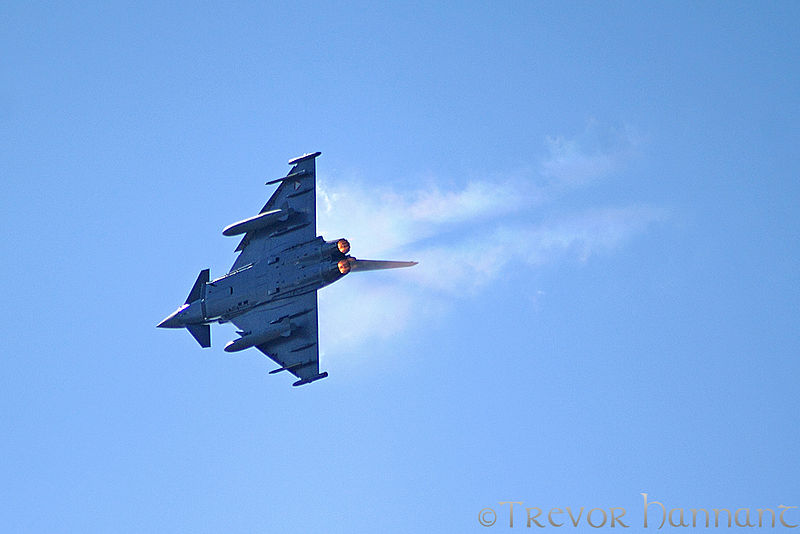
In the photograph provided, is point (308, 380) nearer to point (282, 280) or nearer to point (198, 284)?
point (282, 280)

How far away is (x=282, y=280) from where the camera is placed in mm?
65750

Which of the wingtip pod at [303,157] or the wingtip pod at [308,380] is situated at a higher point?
the wingtip pod at [303,157]

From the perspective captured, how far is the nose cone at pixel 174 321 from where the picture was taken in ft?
232

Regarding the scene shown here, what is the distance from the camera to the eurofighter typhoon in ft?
213

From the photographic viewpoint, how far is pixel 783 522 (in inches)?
2039

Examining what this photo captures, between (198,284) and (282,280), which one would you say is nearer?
(282,280)

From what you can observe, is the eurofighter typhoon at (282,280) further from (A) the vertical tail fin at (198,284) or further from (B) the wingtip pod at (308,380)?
(A) the vertical tail fin at (198,284)

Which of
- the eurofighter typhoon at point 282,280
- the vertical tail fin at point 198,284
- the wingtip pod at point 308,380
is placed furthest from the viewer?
the vertical tail fin at point 198,284

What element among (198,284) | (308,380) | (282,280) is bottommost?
(308,380)

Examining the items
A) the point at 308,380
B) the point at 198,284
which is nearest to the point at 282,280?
the point at 308,380

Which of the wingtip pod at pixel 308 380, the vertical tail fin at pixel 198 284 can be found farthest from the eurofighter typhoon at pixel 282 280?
the vertical tail fin at pixel 198 284

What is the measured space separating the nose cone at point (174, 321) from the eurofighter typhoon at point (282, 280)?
0.60 meters

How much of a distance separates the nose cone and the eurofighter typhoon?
1.97 feet

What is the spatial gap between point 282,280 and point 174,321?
387 inches
